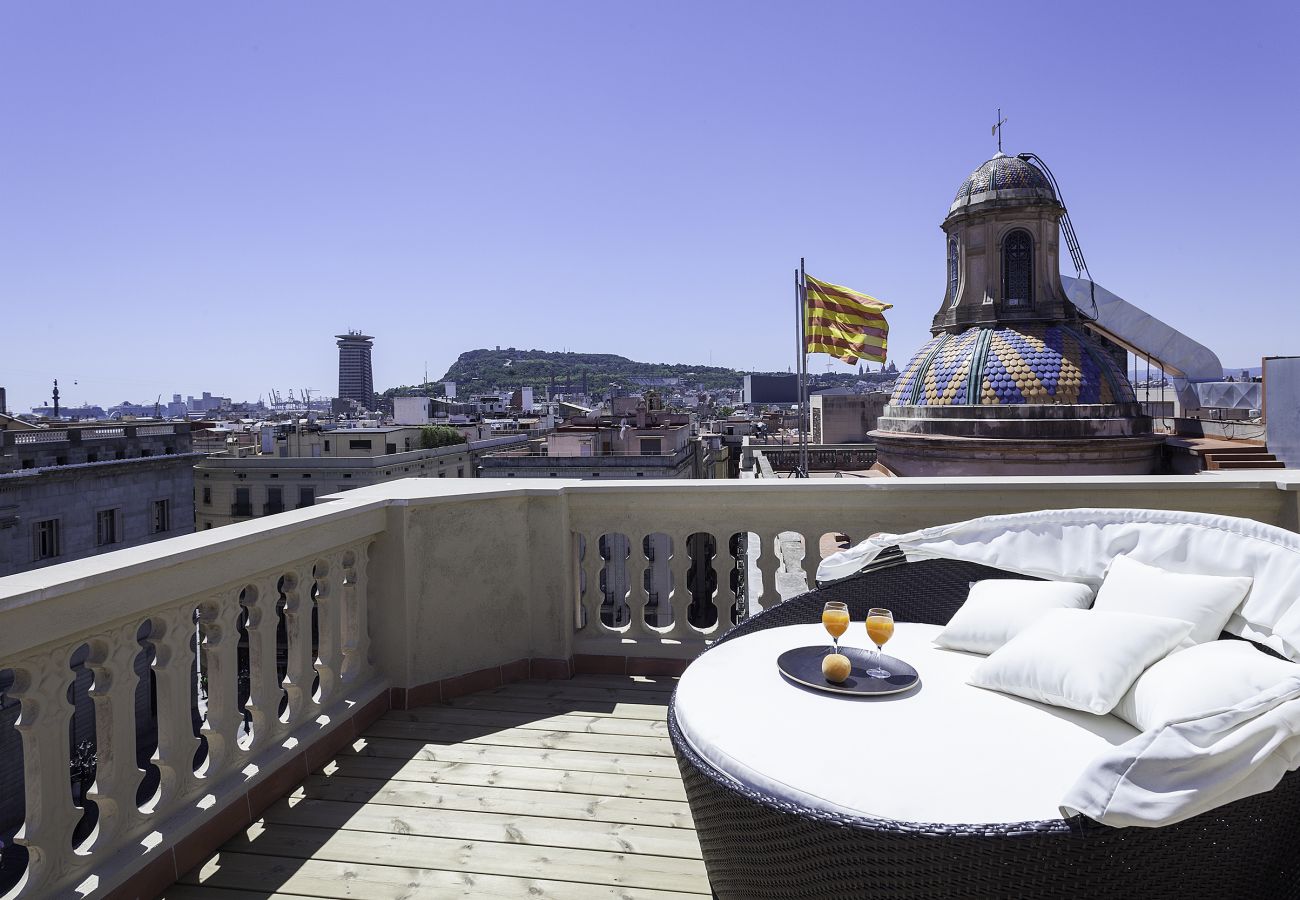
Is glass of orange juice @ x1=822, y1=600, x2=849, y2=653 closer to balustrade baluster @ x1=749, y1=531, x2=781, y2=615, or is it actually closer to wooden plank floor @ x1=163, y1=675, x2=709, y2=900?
wooden plank floor @ x1=163, y1=675, x2=709, y2=900

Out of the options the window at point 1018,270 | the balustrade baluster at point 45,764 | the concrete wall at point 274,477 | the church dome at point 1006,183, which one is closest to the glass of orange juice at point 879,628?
the balustrade baluster at point 45,764

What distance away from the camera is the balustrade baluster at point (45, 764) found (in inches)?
75.8

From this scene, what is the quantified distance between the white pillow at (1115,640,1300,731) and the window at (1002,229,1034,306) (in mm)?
20158

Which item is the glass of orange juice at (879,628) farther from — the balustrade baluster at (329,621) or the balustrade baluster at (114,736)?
the balustrade baluster at (329,621)

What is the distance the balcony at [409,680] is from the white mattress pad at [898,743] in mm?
759

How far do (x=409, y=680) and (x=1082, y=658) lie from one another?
9.85 ft

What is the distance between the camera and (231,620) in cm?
268

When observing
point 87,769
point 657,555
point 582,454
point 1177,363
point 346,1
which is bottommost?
point 87,769

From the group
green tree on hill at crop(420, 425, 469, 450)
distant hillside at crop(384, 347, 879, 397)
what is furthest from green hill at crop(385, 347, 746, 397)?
green tree on hill at crop(420, 425, 469, 450)

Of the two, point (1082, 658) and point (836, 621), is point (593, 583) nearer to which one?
point (836, 621)

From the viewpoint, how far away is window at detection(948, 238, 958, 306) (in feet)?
68.5

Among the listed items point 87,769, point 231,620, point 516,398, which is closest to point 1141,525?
point 231,620

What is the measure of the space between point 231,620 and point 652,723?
1.86m

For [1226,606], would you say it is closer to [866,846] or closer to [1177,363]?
[866,846]
